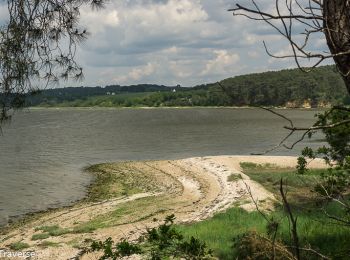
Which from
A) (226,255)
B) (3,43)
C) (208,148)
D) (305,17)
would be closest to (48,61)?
(3,43)

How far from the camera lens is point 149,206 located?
21547 millimetres

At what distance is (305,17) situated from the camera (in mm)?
2092

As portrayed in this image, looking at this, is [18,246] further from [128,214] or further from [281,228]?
[281,228]

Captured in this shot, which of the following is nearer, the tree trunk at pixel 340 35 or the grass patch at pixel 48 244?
the tree trunk at pixel 340 35

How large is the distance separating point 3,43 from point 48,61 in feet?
2.13

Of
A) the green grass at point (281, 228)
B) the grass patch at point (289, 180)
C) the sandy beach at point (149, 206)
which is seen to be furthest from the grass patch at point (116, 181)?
the green grass at point (281, 228)

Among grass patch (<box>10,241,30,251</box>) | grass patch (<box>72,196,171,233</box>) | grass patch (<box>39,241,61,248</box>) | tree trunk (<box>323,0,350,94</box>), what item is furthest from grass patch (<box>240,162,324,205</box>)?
tree trunk (<box>323,0,350,94</box>)

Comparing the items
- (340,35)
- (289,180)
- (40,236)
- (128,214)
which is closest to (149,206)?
(128,214)

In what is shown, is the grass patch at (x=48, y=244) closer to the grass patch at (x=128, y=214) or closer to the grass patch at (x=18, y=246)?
the grass patch at (x=18, y=246)

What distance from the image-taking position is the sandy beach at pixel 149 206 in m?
15.7

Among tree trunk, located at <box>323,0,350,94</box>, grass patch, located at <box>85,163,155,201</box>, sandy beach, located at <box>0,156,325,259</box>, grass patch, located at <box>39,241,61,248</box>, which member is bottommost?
grass patch, located at <box>85,163,155,201</box>

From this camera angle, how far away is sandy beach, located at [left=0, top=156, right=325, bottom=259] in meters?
15.7

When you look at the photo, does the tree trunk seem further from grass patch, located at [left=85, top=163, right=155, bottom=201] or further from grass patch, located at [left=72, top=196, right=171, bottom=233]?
grass patch, located at [left=85, top=163, right=155, bottom=201]

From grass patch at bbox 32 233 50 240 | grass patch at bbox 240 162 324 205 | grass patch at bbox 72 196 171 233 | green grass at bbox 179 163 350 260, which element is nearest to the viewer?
green grass at bbox 179 163 350 260
